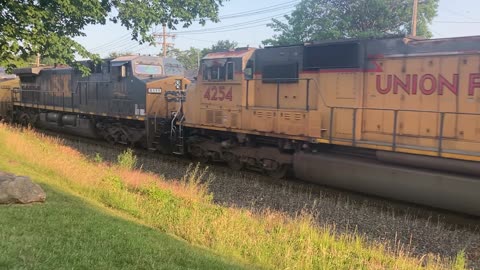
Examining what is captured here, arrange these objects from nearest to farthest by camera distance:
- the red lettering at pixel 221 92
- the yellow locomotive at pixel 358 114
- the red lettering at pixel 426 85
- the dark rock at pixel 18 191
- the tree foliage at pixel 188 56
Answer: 1. the dark rock at pixel 18 191
2. the yellow locomotive at pixel 358 114
3. the red lettering at pixel 426 85
4. the red lettering at pixel 221 92
5. the tree foliage at pixel 188 56

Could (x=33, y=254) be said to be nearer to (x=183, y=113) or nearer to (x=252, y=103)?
(x=252, y=103)

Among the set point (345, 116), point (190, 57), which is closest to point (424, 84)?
point (345, 116)

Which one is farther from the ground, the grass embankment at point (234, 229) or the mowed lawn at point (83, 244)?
the mowed lawn at point (83, 244)

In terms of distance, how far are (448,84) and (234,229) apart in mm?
5282

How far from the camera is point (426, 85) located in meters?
9.17

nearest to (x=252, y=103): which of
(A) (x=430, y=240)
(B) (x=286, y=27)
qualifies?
(A) (x=430, y=240)

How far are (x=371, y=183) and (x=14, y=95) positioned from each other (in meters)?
23.9

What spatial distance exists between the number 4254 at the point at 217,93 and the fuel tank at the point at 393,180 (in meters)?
2.96

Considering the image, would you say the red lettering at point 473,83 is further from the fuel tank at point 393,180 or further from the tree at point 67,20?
the tree at point 67,20

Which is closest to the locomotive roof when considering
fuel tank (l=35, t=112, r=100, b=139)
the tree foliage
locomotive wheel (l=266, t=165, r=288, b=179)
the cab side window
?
the cab side window

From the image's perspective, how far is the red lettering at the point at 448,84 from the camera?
873 centimetres

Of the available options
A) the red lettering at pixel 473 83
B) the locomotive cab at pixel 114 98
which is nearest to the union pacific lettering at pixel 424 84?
the red lettering at pixel 473 83

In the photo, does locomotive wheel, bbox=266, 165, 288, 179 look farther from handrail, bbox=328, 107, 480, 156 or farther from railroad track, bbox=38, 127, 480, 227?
handrail, bbox=328, 107, 480, 156

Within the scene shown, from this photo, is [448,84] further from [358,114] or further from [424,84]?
[358,114]
